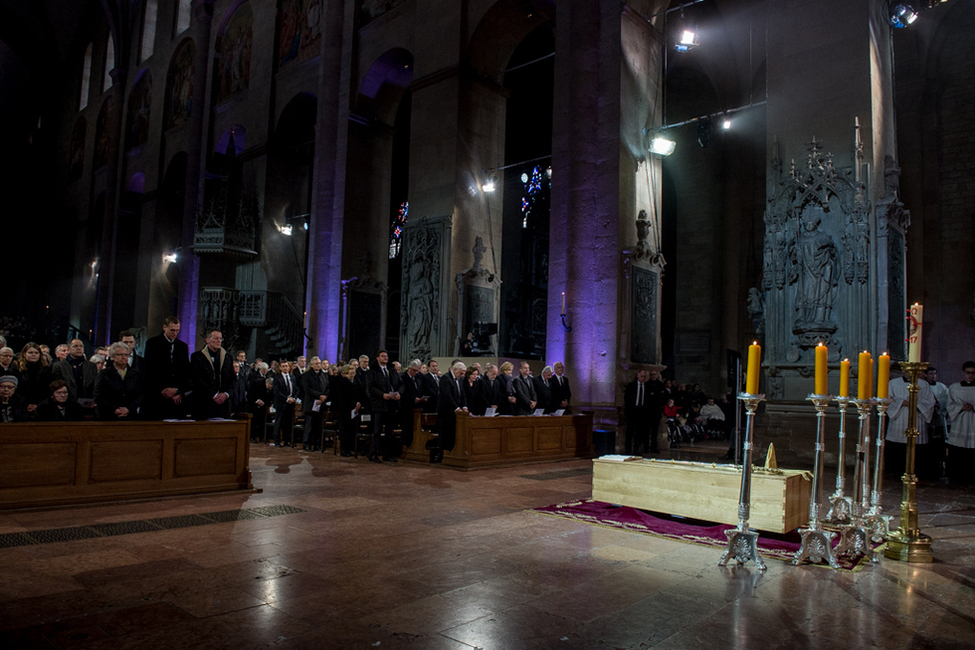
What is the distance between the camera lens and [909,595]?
4047 millimetres

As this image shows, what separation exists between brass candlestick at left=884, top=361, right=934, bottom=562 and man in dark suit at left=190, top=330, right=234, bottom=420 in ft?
21.2

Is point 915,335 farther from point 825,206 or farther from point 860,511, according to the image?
point 825,206

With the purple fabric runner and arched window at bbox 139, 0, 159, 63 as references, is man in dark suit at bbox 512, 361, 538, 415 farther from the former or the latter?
arched window at bbox 139, 0, 159, 63

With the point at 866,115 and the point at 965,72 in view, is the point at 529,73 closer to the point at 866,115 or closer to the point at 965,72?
the point at 965,72

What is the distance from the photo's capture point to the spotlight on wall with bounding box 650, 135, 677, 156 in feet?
44.2

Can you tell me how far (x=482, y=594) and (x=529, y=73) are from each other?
942 inches

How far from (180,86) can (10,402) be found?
23210 millimetres

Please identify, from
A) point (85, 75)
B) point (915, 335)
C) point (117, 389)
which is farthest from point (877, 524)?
point (85, 75)

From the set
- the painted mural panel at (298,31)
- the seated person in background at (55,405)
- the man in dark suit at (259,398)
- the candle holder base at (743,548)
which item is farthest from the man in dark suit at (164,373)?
the painted mural panel at (298,31)

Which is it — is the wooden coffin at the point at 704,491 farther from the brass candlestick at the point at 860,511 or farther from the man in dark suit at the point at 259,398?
the man in dark suit at the point at 259,398

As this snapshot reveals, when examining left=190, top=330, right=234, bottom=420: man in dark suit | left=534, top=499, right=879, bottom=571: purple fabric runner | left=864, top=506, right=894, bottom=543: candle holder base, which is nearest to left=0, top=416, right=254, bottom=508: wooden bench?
left=190, top=330, right=234, bottom=420: man in dark suit

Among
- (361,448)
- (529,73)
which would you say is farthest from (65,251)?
(361,448)

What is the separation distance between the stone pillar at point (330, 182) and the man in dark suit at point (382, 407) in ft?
25.0

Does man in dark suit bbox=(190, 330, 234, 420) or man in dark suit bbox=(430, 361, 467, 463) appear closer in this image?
man in dark suit bbox=(190, 330, 234, 420)
